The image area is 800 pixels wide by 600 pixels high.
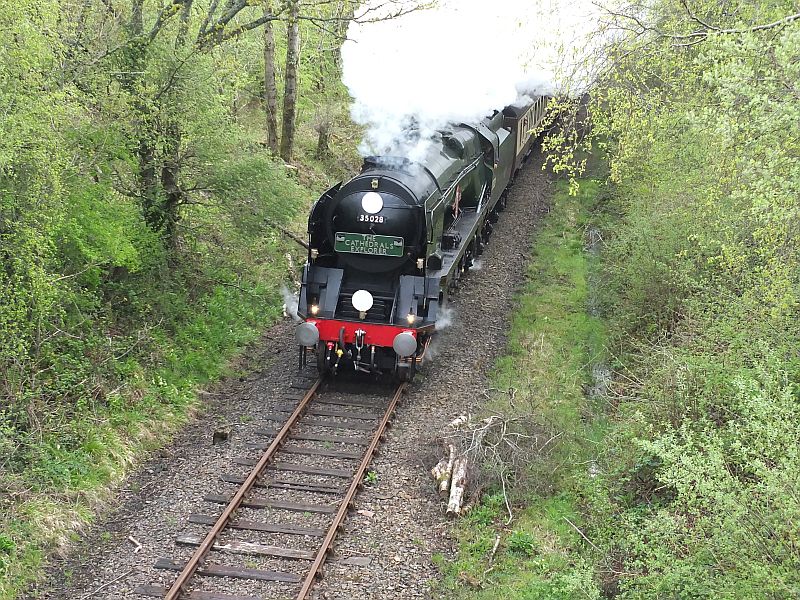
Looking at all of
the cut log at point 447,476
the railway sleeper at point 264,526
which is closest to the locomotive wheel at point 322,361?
the cut log at point 447,476

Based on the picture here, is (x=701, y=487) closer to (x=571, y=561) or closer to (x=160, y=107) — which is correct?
(x=571, y=561)

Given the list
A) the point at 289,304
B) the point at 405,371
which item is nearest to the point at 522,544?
the point at 405,371

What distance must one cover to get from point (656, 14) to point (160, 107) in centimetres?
701

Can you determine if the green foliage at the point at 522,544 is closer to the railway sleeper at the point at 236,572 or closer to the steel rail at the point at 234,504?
the railway sleeper at the point at 236,572

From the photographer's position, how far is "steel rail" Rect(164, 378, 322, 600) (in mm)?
6805

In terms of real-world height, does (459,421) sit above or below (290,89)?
below

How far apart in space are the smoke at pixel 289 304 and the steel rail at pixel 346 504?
4.04 m

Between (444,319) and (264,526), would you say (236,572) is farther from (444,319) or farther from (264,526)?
(444,319)

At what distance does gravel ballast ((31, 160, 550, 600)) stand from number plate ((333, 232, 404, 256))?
224 centimetres

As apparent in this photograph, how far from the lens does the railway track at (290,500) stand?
700cm

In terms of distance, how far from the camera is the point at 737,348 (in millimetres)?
8305

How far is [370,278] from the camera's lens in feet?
37.0

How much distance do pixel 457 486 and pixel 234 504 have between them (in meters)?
2.56

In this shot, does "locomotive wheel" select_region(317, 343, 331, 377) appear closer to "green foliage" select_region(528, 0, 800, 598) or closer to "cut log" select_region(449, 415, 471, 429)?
"cut log" select_region(449, 415, 471, 429)
